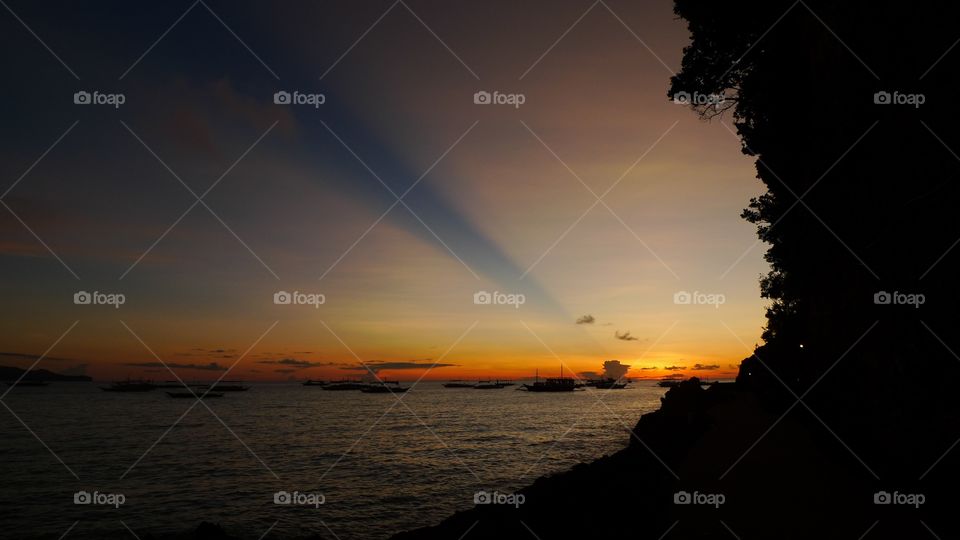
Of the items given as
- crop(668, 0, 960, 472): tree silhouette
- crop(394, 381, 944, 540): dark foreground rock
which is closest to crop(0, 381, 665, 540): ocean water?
crop(394, 381, 944, 540): dark foreground rock

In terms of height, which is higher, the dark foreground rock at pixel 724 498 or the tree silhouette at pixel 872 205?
the tree silhouette at pixel 872 205

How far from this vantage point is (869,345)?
9242 millimetres

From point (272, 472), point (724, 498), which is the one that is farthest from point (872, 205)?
point (272, 472)

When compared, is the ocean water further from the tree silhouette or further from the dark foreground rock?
the tree silhouette

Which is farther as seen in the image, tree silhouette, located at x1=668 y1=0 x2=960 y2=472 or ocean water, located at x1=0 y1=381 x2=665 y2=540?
ocean water, located at x1=0 y1=381 x2=665 y2=540

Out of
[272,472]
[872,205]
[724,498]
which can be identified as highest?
[872,205]

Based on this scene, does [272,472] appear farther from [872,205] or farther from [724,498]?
[872,205]

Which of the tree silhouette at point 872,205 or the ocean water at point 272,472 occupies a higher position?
the tree silhouette at point 872,205

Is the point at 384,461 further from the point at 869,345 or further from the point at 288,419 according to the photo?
the point at 288,419

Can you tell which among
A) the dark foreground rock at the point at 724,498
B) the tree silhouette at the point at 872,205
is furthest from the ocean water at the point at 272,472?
the tree silhouette at the point at 872,205

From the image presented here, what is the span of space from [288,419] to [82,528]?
159ft

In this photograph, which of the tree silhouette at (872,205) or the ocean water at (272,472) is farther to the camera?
the ocean water at (272,472)

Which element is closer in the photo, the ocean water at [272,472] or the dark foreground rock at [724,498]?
the dark foreground rock at [724,498]

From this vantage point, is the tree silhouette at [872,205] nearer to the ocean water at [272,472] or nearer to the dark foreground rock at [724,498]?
the dark foreground rock at [724,498]
